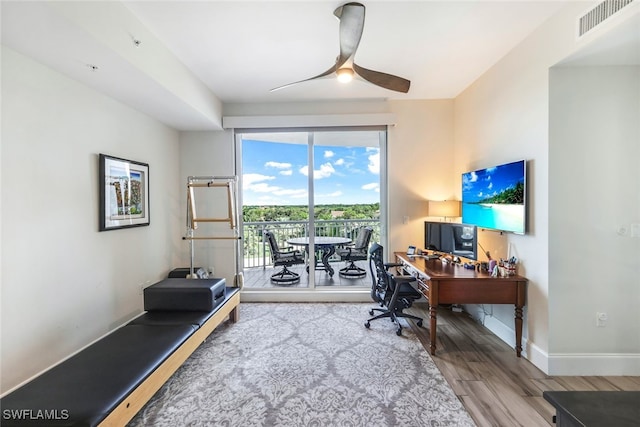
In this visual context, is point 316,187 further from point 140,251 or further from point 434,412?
point 434,412

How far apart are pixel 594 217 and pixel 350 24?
8.10ft

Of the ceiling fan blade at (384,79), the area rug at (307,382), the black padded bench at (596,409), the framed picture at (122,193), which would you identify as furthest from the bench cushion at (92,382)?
the ceiling fan blade at (384,79)

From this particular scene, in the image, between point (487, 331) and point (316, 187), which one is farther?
point (316, 187)

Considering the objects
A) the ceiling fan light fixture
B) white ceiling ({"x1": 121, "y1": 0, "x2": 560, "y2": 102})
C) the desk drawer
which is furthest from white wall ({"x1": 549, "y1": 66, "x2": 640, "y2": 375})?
the ceiling fan light fixture

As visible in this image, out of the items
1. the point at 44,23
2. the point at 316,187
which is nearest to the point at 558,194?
the point at 316,187

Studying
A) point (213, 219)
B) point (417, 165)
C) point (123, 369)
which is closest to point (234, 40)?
point (213, 219)

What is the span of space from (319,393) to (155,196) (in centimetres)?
298

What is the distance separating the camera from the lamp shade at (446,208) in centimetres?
362

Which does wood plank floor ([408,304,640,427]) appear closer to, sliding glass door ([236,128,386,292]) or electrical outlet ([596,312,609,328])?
electrical outlet ([596,312,609,328])

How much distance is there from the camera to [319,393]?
82.7 inches

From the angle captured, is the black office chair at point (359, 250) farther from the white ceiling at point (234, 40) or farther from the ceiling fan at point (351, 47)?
the ceiling fan at point (351, 47)

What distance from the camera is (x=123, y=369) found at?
1.73m

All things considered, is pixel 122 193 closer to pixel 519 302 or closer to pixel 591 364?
pixel 519 302

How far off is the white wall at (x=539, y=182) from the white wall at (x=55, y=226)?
3.96m
